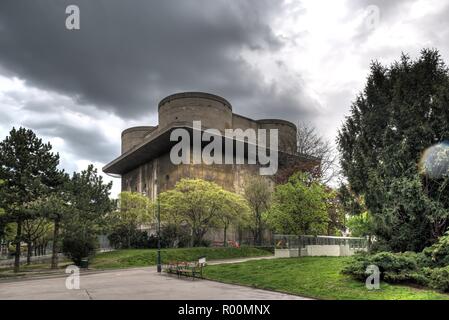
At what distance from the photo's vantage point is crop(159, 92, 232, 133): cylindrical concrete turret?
5888cm

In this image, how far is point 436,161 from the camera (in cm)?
1728

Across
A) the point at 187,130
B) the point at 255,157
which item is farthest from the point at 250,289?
the point at 255,157

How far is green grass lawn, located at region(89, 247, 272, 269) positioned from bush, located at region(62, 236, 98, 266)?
1428 mm

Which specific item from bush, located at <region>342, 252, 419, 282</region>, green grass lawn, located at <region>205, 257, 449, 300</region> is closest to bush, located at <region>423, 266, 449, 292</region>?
green grass lawn, located at <region>205, 257, 449, 300</region>

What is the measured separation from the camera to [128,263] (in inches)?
1463

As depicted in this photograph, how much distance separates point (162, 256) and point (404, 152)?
26.9 metres

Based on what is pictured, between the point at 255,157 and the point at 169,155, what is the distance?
14.8m

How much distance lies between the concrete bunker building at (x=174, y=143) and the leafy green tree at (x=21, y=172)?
21.2 meters

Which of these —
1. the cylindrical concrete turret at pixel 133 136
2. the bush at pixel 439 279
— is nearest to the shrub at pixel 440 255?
the bush at pixel 439 279

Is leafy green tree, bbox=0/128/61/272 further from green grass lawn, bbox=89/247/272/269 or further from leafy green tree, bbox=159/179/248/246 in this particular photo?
leafy green tree, bbox=159/179/248/246

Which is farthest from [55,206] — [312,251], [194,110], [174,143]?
[194,110]

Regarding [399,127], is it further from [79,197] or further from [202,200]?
[79,197]

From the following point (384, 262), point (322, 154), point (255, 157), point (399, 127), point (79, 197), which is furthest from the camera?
point (255, 157)

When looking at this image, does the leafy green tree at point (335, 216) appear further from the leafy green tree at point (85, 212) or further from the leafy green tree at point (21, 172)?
the leafy green tree at point (21, 172)
